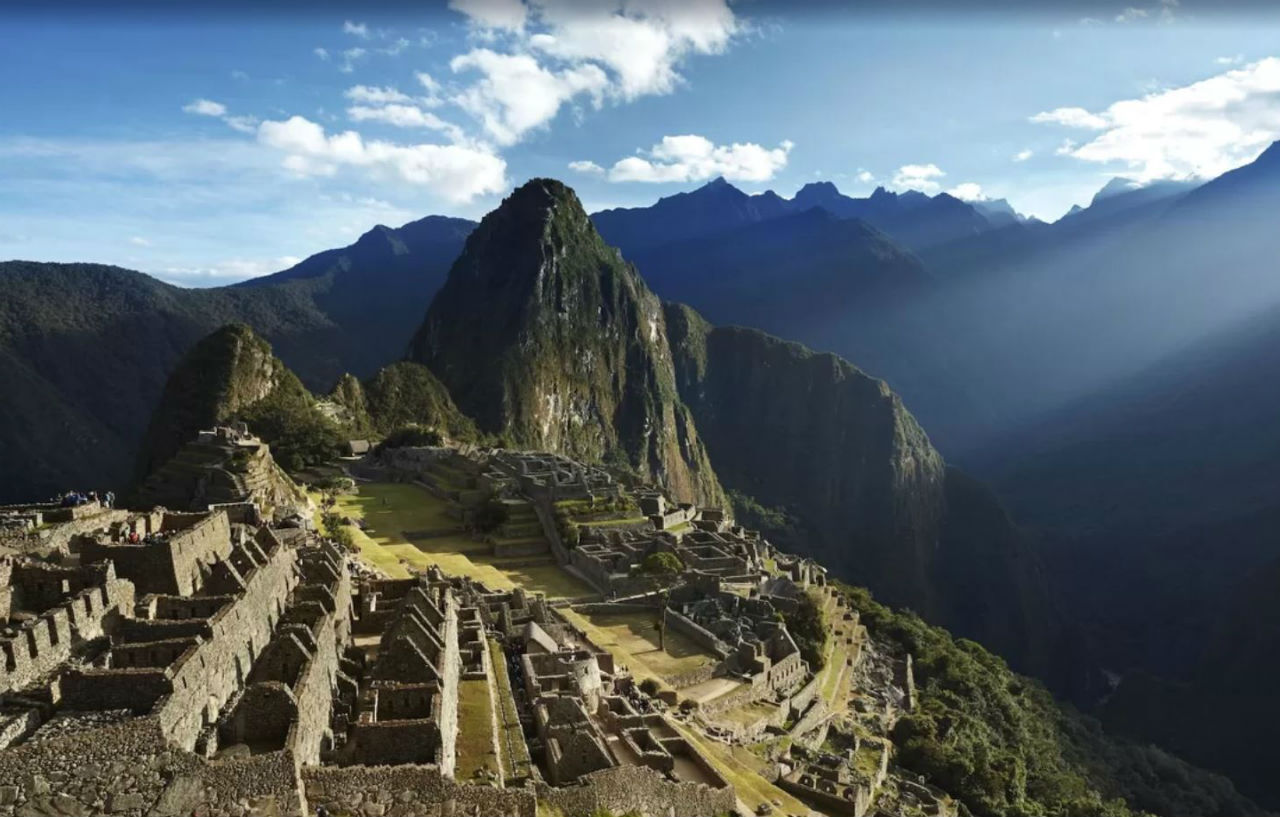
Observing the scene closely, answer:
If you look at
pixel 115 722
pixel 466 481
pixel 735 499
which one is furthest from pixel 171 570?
pixel 735 499

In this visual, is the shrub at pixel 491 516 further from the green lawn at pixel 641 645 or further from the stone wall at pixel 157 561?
the stone wall at pixel 157 561

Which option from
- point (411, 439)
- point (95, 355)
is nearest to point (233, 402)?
point (411, 439)

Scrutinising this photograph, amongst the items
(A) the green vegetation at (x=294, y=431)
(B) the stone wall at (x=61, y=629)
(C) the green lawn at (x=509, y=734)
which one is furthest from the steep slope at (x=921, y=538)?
(B) the stone wall at (x=61, y=629)

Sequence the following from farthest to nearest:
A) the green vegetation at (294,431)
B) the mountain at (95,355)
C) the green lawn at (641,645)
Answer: the mountain at (95,355), the green vegetation at (294,431), the green lawn at (641,645)

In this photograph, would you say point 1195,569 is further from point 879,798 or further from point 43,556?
point 43,556

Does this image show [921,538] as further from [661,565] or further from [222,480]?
[222,480]

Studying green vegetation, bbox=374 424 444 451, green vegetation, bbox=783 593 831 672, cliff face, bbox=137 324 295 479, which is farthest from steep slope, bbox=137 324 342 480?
green vegetation, bbox=783 593 831 672

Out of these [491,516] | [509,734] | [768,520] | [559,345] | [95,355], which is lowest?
[768,520]
